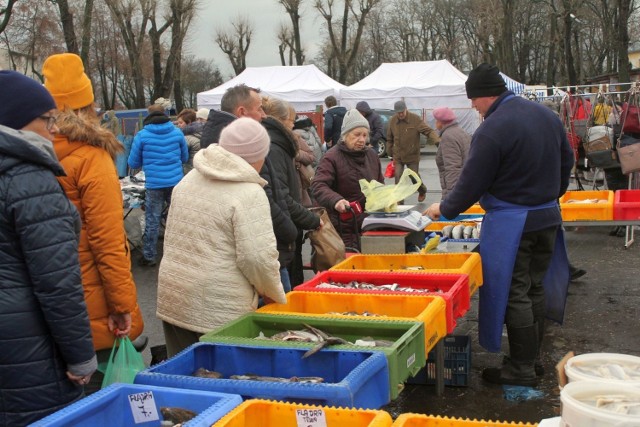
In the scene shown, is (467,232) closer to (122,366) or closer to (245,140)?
(245,140)

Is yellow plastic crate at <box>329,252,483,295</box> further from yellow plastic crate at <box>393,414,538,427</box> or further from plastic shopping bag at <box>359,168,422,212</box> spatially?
yellow plastic crate at <box>393,414,538,427</box>

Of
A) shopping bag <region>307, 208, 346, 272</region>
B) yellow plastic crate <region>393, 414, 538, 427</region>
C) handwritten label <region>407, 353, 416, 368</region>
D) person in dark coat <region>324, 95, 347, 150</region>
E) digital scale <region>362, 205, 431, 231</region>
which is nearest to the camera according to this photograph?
yellow plastic crate <region>393, 414, 538, 427</region>

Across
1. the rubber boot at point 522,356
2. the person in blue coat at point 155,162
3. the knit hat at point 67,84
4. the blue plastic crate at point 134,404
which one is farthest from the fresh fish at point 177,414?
the person in blue coat at point 155,162

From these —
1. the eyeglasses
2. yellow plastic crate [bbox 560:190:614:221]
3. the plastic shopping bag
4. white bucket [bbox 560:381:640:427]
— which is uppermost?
the eyeglasses

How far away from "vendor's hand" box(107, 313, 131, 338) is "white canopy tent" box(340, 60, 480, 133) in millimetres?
23035

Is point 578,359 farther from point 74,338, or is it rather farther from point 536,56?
point 536,56

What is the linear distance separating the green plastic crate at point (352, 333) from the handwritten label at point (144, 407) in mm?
634

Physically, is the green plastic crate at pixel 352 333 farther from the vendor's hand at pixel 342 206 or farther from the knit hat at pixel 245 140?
the vendor's hand at pixel 342 206

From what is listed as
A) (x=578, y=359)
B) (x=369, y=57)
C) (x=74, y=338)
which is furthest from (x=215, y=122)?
(x=369, y=57)

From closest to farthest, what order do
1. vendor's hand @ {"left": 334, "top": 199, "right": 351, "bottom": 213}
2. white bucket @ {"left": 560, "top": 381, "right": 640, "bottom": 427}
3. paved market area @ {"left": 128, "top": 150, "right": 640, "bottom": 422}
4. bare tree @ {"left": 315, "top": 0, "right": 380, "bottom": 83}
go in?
white bucket @ {"left": 560, "top": 381, "right": 640, "bottom": 427} < paved market area @ {"left": 128, "top": 150, "right": 640, "bottom": 422} < vendor's hand @ {"left": 334, "top": 199, "right": 351, "bottom": 213} < bare tree @ {"left": 315, "top": 0, "right": 380, "bottom": 83}

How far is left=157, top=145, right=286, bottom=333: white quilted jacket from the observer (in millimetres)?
3168

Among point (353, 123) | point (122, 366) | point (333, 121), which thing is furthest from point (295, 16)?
→ point (122, 366)

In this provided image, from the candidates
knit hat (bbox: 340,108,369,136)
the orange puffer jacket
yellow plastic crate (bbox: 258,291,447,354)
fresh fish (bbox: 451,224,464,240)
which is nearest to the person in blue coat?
knit hat (bbox: 340,108,369,136)

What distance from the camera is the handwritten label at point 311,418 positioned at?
2.14 meters
